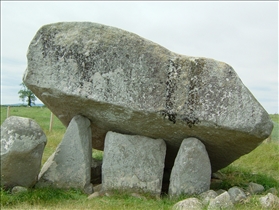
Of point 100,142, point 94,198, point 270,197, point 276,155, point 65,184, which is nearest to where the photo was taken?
point 270,197

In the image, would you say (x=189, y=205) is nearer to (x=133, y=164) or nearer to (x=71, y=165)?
(x=133, y=164)

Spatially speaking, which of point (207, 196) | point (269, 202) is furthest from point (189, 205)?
point (269, 202)

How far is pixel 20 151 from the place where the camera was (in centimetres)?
670

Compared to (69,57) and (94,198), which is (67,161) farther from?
(69,57)

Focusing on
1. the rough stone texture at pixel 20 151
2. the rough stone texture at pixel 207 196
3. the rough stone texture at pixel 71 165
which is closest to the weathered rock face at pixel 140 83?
the rough stone texture at pixel 71 165

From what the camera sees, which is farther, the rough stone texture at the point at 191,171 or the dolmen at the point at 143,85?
the rough stone texture at the point at 191,171

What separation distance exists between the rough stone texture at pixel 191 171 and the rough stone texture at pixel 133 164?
42 cm

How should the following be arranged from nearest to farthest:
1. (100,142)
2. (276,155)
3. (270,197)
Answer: (270,197), (100,142), (276,155)

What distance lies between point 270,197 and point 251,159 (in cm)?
498

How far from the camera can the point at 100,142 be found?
367 inches

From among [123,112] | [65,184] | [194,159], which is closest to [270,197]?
[194,159]

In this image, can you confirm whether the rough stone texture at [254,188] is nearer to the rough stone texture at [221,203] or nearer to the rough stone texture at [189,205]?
the rough stone texture at [221,203]

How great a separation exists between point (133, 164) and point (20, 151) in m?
2.36

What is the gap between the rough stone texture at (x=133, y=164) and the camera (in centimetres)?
770
